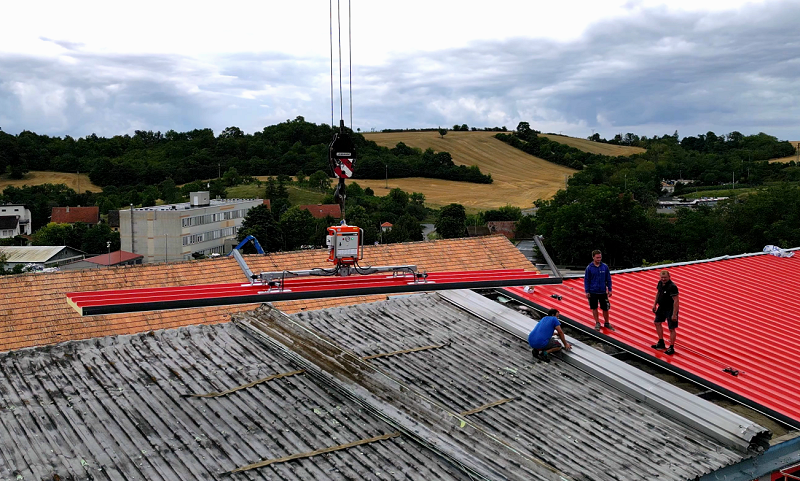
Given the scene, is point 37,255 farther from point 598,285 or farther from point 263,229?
point 598,285

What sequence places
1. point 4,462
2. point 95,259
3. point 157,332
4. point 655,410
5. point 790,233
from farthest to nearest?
1. point 95,259
2. point 790,233
3. point 157,332
4. point 655,410
5. point 4,462

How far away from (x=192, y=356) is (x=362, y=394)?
2.70 metres

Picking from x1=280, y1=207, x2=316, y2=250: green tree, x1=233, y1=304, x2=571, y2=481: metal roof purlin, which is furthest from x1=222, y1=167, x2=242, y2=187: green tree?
x1=233, y1=304, x2=571, y2=481: metal roof purlin

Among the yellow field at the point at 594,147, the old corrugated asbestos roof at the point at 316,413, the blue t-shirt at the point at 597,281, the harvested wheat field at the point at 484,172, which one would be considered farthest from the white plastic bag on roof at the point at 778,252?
the yellow field at the point at 594,147

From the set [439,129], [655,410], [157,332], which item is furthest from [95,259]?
[439,129]

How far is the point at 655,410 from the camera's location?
9500 millimetres

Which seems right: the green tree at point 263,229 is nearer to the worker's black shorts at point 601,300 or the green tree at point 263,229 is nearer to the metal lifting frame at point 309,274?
the metal lifting frame at point 309,274

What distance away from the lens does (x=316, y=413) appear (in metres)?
8.23

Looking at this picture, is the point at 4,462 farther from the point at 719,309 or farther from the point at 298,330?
the point at 719,309

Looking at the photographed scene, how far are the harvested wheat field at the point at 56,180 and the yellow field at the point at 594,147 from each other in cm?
8158

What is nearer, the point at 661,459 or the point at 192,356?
the point at 661,459

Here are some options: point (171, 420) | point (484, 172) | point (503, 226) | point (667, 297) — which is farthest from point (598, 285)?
point (484, 172)

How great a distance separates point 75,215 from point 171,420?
88.9 m

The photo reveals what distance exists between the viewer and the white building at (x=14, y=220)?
8350 cm
